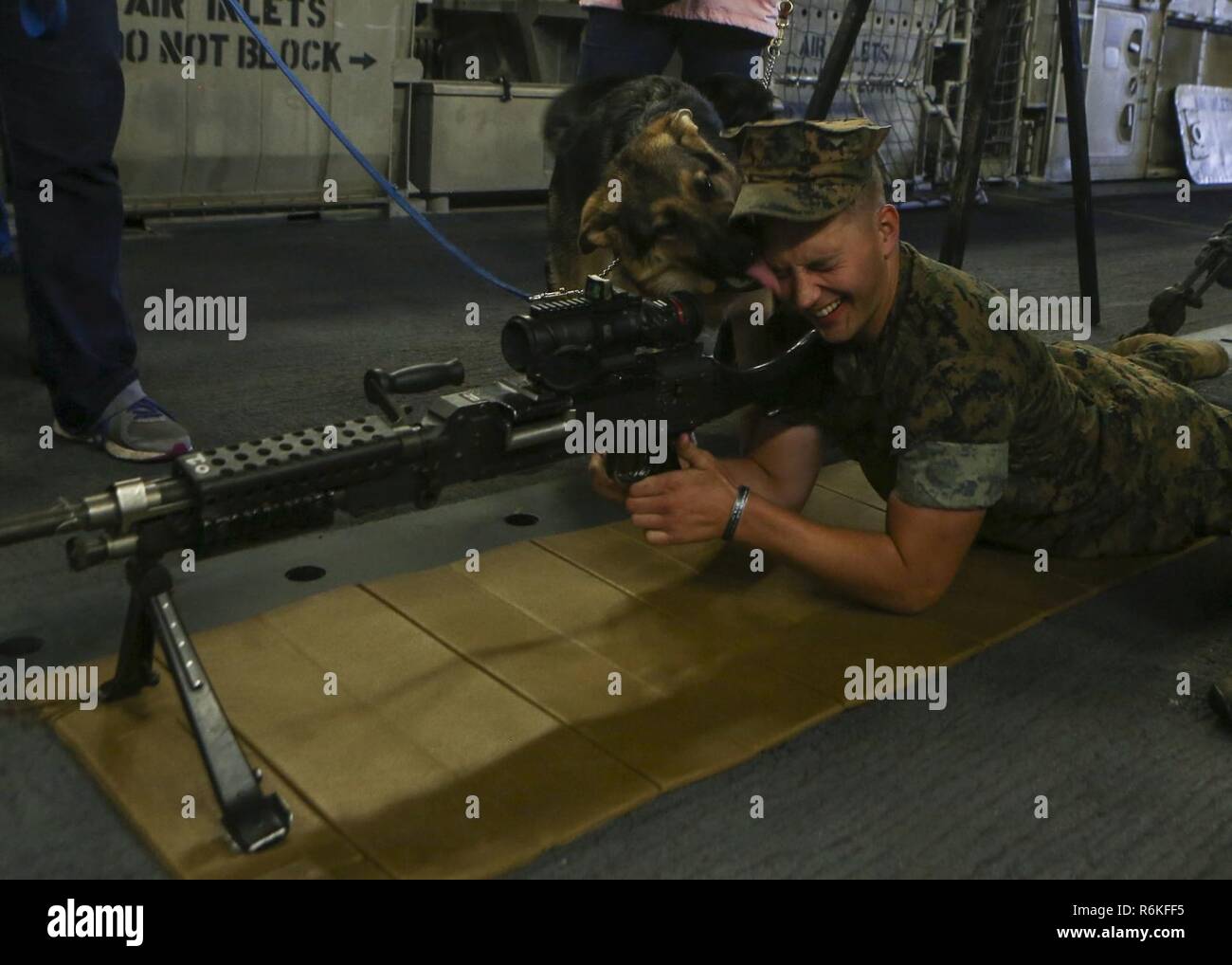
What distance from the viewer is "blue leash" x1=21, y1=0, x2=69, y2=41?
65.9 inches

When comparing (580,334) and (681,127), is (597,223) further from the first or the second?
(580,334)

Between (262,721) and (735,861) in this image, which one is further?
(262,721)

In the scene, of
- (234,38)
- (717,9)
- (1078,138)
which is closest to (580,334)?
(717,9)

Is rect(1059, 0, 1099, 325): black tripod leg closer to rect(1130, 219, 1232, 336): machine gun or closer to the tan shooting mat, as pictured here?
rect(1130, 219, 1232, 336): machine gun

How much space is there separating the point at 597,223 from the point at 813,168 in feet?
2.04

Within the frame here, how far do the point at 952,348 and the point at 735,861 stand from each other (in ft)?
2.22

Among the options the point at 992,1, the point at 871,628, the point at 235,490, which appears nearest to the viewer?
the point at 235,490

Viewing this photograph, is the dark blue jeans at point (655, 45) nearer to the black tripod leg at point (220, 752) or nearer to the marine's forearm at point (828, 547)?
the marine's forearm at point (828, 547)

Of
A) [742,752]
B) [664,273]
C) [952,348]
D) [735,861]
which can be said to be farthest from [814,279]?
[735,861]

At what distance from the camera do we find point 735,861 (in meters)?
1.13

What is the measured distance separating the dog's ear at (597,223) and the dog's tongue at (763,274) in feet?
1.00

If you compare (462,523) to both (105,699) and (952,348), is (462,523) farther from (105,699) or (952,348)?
(952,348)

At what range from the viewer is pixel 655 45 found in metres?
2.40

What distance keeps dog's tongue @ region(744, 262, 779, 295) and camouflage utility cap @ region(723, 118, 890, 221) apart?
0.41ft
